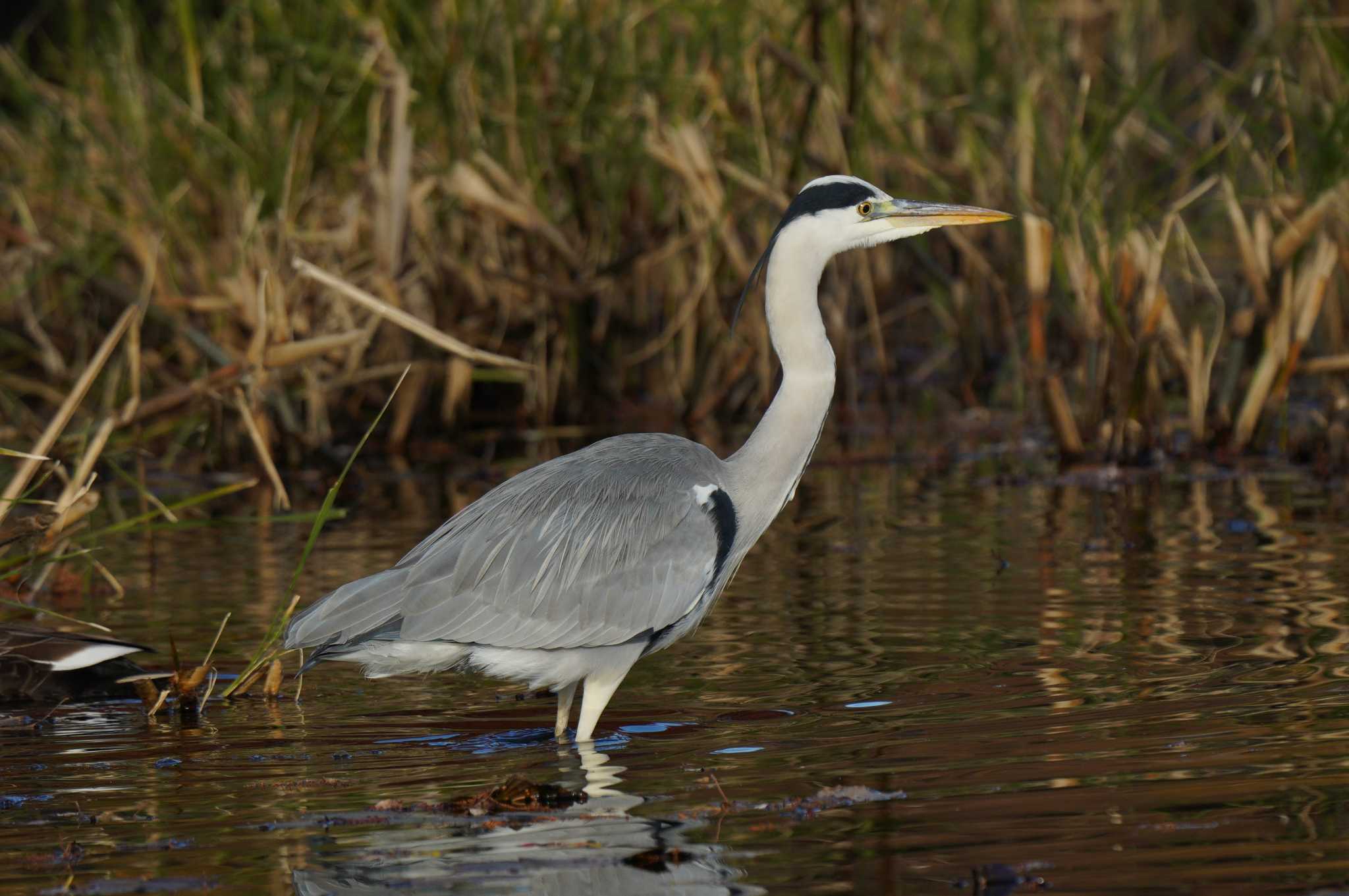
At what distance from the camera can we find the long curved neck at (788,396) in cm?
612

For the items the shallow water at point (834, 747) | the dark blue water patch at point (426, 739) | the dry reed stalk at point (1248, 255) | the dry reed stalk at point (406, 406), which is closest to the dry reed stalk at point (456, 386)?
the dry reed stalk at point (406, 406)

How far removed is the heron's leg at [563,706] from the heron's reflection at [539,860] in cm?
111

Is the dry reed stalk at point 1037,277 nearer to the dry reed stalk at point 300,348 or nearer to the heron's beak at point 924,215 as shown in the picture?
the heron's beak at point 924,215

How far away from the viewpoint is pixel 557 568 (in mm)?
5809

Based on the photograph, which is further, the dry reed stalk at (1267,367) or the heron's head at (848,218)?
the dry reed stalk at (1267,367)

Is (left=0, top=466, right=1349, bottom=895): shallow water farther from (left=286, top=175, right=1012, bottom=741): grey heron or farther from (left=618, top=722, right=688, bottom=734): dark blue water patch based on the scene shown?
(left=286, top=175, right=1012, bottom=741): grey heron

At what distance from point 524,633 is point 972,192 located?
655 cm

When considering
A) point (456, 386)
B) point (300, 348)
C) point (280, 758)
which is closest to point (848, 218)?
point (300, 348)

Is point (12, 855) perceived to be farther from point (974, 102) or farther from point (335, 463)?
point (974, 102)

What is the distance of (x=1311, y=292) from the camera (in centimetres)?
902

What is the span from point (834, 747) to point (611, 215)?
6367mm

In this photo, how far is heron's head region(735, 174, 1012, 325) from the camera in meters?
6.32

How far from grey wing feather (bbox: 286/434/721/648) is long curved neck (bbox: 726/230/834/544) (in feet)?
0.60

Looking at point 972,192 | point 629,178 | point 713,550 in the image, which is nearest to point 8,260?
point 629,178
